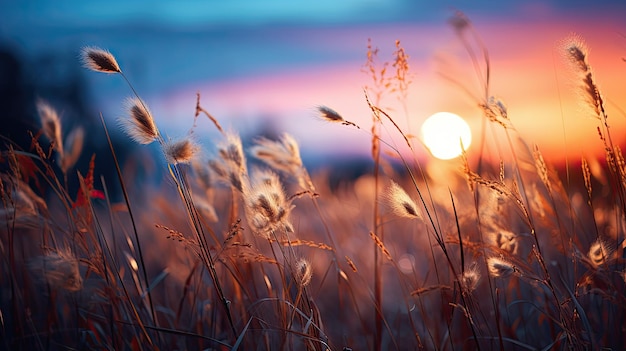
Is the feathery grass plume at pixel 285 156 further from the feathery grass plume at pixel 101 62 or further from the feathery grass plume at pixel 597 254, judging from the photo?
the feathery grass plume at pixel 597 254

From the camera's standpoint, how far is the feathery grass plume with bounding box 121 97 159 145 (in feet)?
5.02

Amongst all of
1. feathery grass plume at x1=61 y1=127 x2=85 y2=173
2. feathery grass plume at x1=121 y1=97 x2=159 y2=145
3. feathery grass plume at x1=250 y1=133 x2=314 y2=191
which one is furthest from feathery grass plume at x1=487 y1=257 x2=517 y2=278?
feathery grass plume at x1=61 y1=127 x2=85 y2=173

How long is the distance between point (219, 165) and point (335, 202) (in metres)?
2.14

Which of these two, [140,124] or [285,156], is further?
[285,156]

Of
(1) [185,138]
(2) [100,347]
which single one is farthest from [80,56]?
(2) [100,347]

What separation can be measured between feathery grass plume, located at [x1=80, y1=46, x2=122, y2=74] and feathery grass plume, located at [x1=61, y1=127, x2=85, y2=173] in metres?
0.56

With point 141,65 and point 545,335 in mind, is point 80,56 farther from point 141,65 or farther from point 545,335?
point 141,65

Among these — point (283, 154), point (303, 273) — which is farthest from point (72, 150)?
point (303, 273)

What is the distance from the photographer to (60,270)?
4.70 ft

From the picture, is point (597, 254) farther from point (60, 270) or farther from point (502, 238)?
point (60, 270)

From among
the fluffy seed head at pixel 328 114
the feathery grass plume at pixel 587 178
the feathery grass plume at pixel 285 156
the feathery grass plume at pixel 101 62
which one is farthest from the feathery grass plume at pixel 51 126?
the feathery grass plume at pixel 587 178

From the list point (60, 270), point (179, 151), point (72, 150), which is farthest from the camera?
point (72, 150)

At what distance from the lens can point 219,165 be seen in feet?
6.38

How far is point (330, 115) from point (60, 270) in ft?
2.75
